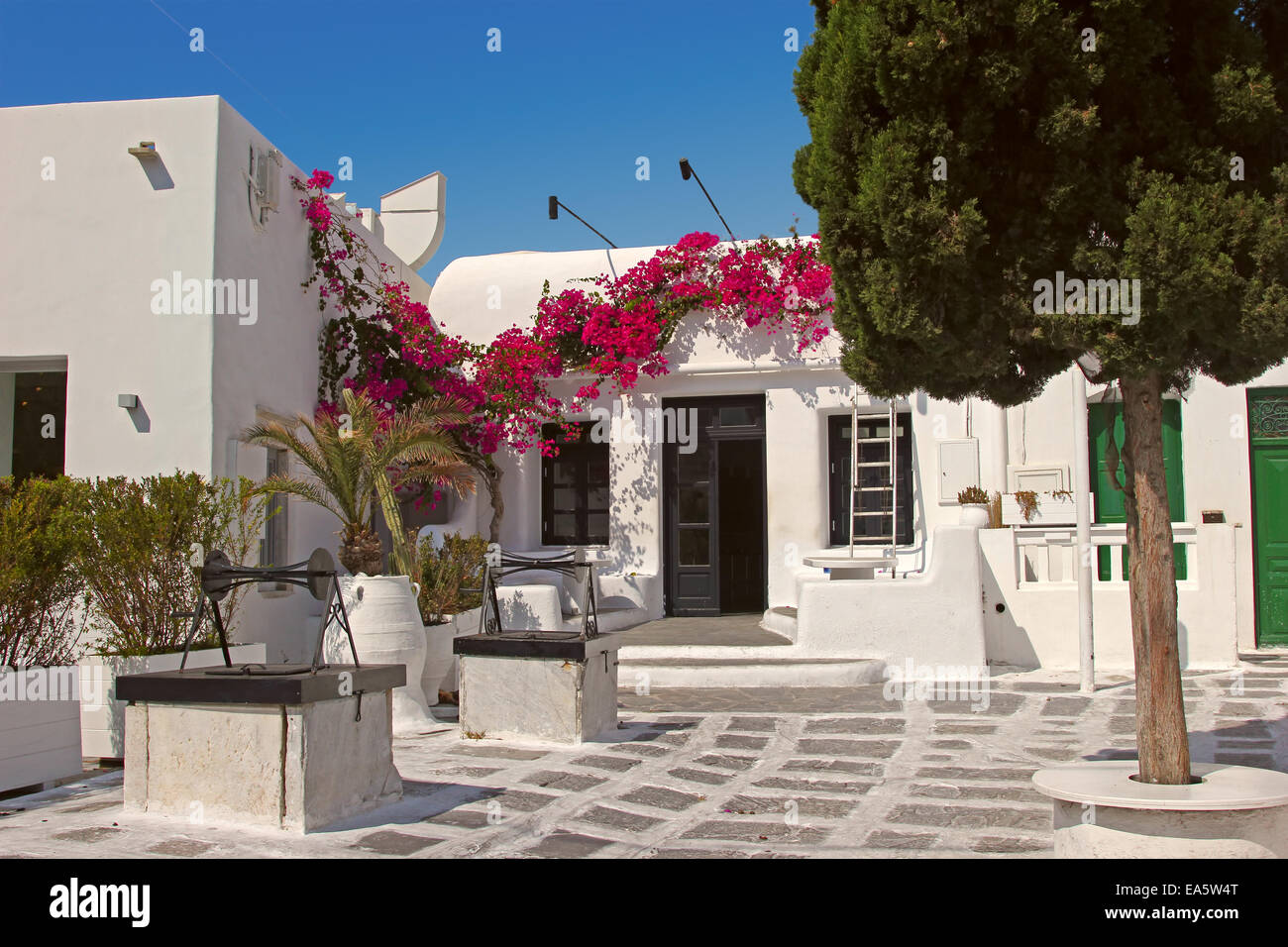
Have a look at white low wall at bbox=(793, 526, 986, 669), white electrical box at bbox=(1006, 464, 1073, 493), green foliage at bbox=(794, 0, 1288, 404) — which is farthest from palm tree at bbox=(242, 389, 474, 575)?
white electrical box at bbox=(1006, 464, 1073, 493)

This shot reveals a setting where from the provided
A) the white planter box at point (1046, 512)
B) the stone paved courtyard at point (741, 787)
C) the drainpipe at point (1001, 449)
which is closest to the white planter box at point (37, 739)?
the stone paved courtyard at point (741, 787)

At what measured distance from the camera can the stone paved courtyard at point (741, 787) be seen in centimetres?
482

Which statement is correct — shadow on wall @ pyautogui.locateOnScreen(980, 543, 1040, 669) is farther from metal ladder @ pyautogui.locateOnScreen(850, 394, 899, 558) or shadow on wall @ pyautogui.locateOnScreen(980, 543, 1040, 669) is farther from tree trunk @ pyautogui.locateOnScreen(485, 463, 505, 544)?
tree trunk @ pyautogui.locateOnScreen(485, 463, 505, 544)

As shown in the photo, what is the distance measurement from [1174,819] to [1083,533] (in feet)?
19.2

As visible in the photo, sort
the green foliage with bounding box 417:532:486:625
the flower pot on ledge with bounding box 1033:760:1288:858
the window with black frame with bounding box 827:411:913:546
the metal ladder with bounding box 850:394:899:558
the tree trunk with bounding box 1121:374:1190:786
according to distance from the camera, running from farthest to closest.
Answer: the window with black frame with bounding box 827:411:913:546
the metal ladder with bounding box 850:394:899:558
the green foliage with bounding box 417:532:486:625
the tree trunk with bounding box 1121:374:1190:786
the flower pot on ledge with bounding box 1033:760:1288:858

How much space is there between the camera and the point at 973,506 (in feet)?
36.3

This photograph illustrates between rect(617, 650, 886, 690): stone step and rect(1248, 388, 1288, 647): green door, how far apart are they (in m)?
4.48

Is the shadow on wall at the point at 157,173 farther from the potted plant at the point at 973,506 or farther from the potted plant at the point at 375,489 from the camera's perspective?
the potted plant at the point at 973,506

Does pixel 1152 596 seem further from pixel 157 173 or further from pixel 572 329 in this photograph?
pixel 572 329

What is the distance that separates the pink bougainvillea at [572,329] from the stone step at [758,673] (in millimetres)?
3535

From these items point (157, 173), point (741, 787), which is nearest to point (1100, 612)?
point (741, 787)

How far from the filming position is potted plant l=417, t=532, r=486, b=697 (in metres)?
9.41

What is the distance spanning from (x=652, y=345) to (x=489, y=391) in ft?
6.46
